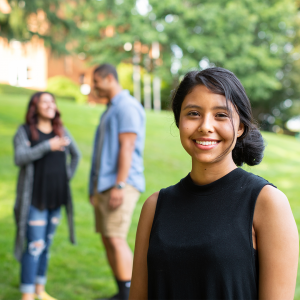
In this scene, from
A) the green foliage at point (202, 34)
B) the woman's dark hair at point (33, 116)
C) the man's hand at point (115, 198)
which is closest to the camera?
the man's hand at point (115, 198)

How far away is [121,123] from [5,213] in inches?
153

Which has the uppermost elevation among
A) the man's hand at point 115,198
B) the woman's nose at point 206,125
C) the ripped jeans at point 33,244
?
the woman's nose at point 206,125

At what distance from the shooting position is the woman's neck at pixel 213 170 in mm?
1499

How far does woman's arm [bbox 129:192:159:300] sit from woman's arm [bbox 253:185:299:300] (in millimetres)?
454

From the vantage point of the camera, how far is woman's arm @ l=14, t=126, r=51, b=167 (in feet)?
12.3

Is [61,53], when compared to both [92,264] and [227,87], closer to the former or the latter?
[92,264]

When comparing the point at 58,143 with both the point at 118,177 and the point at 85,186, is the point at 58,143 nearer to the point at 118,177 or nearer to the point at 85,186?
the point at 118,177

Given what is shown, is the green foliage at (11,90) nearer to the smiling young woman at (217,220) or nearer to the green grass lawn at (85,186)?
the green grass lawn at (85,186)

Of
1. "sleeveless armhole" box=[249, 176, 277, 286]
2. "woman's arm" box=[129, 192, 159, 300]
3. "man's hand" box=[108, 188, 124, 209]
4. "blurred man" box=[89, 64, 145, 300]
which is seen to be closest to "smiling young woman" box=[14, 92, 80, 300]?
"blurred man" box=[89, 64, 145, 300]

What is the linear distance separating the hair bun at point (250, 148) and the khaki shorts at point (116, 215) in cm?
211

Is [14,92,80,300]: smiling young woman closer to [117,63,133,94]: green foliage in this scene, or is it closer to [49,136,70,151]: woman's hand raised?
[49,136,70,151]: woman's hand raised

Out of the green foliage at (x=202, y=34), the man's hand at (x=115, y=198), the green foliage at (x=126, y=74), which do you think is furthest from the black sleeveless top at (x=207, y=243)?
the green foliage at (x=126, y=74)

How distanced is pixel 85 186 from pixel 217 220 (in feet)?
23.2

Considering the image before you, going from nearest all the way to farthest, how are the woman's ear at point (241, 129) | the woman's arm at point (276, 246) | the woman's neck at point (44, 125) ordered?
the woman's arm at point (276, 246), the woman's ear at point (241, 129), the woman's neck at point (44, 125)
